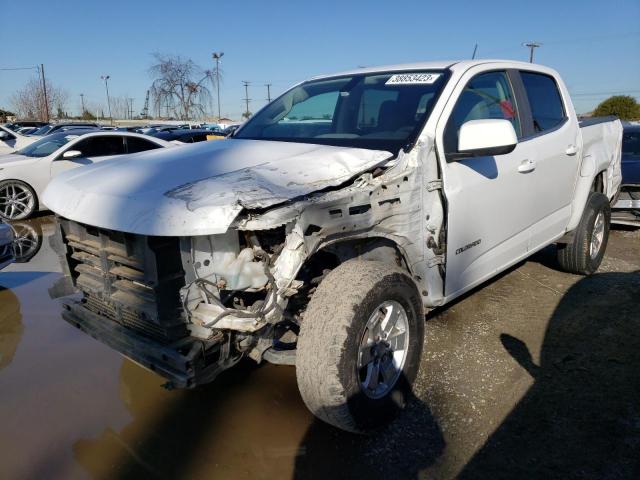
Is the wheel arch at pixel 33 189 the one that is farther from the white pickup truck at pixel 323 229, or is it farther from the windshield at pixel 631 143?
the windshield at pixel 631 143

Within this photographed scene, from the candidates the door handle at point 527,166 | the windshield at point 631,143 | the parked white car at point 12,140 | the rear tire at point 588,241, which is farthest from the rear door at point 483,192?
the parked white car at point 12,140

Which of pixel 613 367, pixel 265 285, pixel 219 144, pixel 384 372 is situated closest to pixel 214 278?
pixel 265 285

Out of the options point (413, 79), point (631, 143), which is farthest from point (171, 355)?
point (631, 143)

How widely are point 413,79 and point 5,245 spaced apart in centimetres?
387

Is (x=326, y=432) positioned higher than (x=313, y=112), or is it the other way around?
(x=313, y=112)

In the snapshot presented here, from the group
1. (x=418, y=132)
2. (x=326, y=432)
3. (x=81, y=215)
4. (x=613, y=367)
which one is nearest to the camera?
(x=81, y=215)

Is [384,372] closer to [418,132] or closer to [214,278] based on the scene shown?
[214,278]

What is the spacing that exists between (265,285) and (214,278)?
23 cm

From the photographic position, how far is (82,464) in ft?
7.89

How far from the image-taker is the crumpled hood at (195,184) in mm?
2037

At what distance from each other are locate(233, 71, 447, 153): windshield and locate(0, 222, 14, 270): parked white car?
2485mm

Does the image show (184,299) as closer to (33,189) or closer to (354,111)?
(354,111)

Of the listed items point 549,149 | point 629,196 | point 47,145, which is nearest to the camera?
point 549,149

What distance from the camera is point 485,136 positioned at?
278 centimetres
